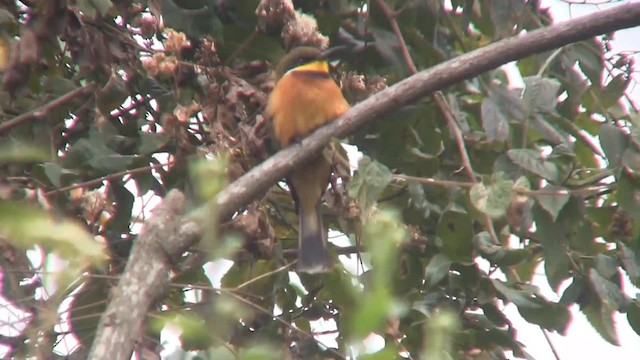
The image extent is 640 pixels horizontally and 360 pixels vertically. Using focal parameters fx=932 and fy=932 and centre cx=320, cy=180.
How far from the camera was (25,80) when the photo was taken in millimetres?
1966

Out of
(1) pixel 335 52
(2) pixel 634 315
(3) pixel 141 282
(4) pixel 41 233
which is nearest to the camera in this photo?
(4) pixel 41 233

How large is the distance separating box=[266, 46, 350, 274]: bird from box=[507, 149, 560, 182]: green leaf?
0.53 meters

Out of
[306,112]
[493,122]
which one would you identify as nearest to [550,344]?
[493,122]

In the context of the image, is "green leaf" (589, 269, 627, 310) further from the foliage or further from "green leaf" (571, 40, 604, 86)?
"green leaf" (571, 40, 604, 86)

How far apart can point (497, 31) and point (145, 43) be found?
85cm

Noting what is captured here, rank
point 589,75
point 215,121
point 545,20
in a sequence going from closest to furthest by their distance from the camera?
point 215,121 < point 589,75 < point 545,20

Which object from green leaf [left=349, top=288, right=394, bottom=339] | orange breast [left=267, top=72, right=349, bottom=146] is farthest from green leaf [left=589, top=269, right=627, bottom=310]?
green leaf [left=349, top=288, right=394, bottom=339]

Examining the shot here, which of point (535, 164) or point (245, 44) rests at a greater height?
point (245, 44)

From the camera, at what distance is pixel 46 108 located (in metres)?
2.09

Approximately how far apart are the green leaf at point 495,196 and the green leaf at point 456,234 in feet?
0.55

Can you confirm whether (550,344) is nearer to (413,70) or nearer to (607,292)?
(607,292)

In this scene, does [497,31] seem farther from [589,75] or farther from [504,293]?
[504,293]

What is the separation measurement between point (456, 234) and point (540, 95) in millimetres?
351

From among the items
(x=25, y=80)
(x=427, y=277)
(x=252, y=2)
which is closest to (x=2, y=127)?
(x=25, y=80)
